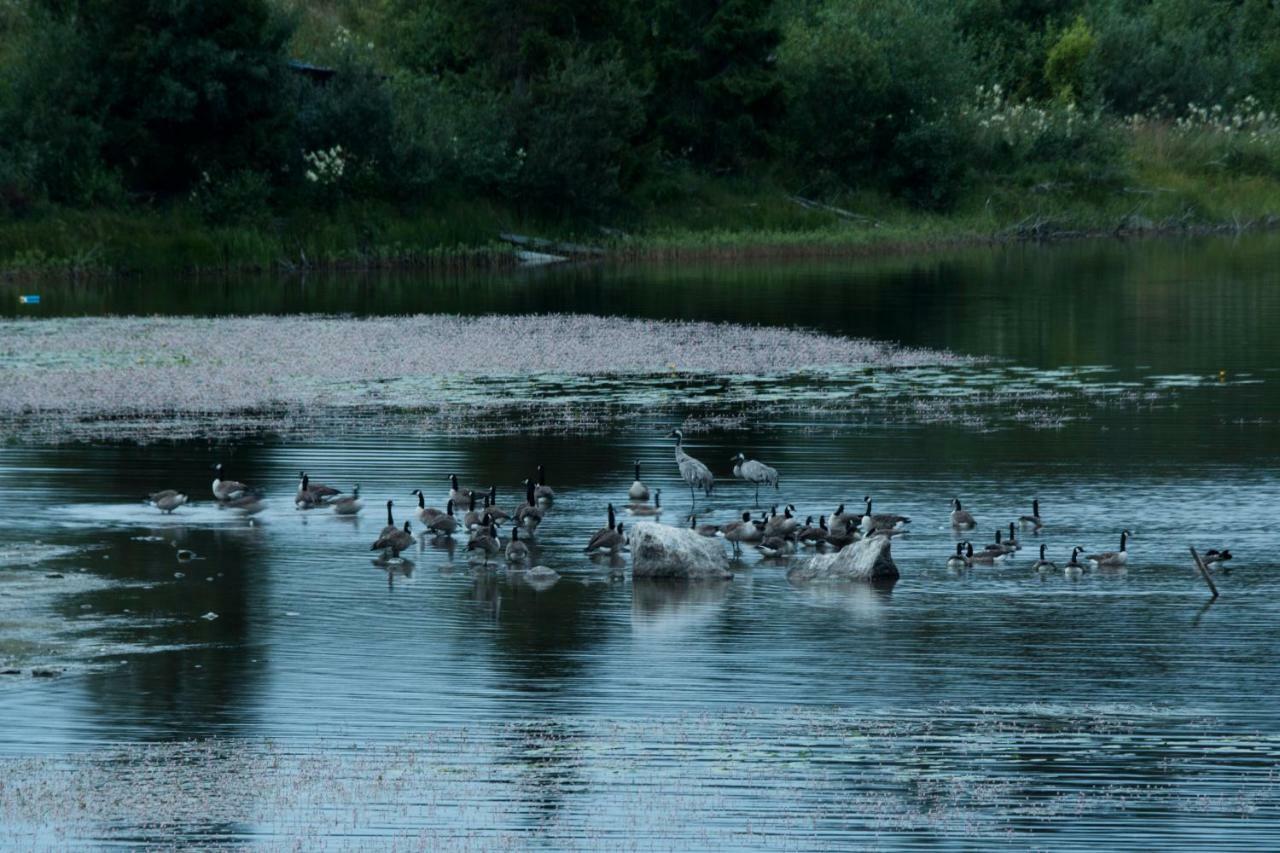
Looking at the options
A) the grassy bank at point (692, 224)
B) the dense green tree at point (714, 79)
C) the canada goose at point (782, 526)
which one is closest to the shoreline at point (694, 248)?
the grassy bank at point (692, 224)

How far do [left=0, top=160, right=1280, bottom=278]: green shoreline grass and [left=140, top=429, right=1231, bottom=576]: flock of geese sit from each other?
44.3 metres

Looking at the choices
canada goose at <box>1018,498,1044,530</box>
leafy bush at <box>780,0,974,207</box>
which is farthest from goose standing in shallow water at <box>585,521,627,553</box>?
leafy bush at <box>780,0,974,207</box>

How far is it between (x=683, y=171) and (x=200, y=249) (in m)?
25.7

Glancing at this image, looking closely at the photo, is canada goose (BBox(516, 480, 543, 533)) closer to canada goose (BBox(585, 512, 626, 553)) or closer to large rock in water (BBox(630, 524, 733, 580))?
canada goose (BBox(585, 512, 626, 553))

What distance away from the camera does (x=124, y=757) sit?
53.6 ft

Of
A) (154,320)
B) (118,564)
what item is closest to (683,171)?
(154,320)

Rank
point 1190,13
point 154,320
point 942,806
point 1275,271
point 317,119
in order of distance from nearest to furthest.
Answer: point 942,806 < point 154,320 < point 1275,271 < point 317,119 < point 1190,13

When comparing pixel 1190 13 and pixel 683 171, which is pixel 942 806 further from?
pixel 1190 13

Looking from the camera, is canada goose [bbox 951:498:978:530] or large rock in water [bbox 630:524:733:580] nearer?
large rock in water [bbox 630:524:733:580]

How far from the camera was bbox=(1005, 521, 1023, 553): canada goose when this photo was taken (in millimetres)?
24422

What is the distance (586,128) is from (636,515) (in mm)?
56267

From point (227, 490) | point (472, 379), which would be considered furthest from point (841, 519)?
point (472, 379)

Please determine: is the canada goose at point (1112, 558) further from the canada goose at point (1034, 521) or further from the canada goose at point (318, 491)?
the canada goose at point (318, 491)

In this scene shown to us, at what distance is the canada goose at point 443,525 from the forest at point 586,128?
4687 cm
